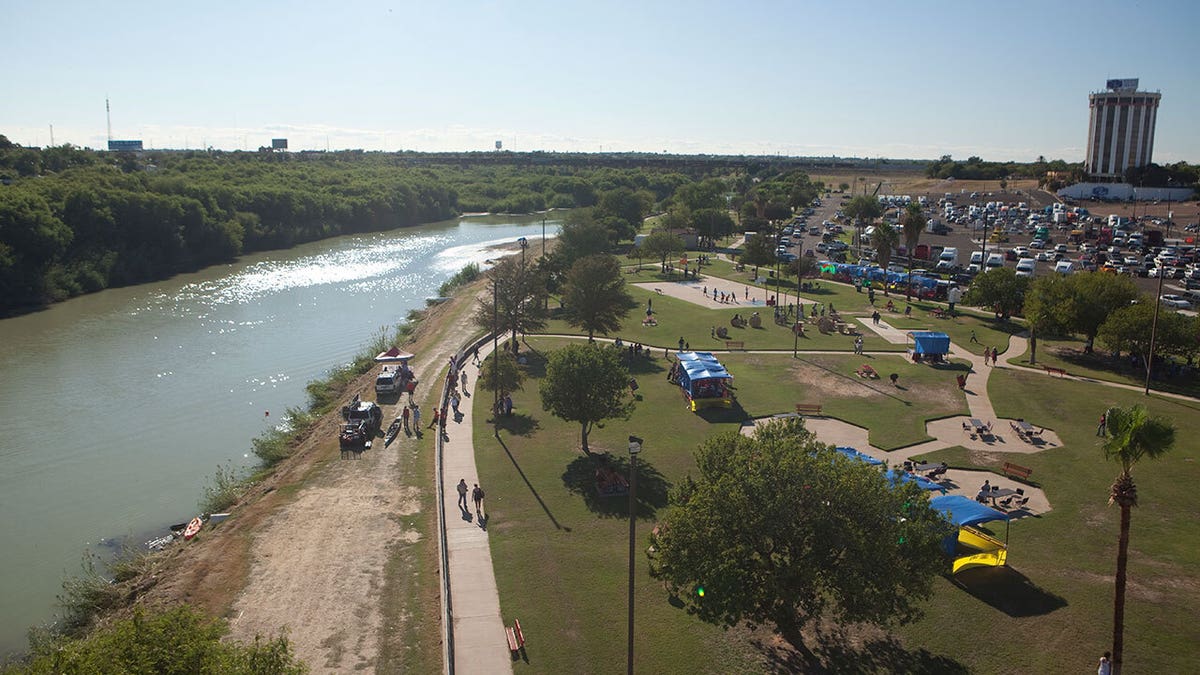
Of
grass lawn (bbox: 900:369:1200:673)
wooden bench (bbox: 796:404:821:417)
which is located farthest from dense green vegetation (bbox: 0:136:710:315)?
grass lawn (bbox: 900:369:1200:673)

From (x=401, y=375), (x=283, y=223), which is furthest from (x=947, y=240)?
(x=283, y=223)

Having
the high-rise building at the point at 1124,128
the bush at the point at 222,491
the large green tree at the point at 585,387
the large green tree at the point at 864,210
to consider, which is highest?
the high-rise building at the point at 1124,128

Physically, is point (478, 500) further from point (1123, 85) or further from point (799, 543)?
point (1123, 85)

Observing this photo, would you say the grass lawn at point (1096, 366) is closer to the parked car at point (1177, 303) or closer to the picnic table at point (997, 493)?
the parked car at point (1177, 303)

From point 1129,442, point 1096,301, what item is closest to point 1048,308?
point 1096,301

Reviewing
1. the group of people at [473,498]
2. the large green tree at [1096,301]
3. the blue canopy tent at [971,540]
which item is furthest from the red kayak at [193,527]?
the large green tree at [1096,301]

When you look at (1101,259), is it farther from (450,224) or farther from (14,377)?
(450,224)

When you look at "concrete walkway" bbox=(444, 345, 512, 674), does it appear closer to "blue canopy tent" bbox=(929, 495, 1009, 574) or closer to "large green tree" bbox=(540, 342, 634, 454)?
"large green tree" bbox=(540, 342, 634, 454)
